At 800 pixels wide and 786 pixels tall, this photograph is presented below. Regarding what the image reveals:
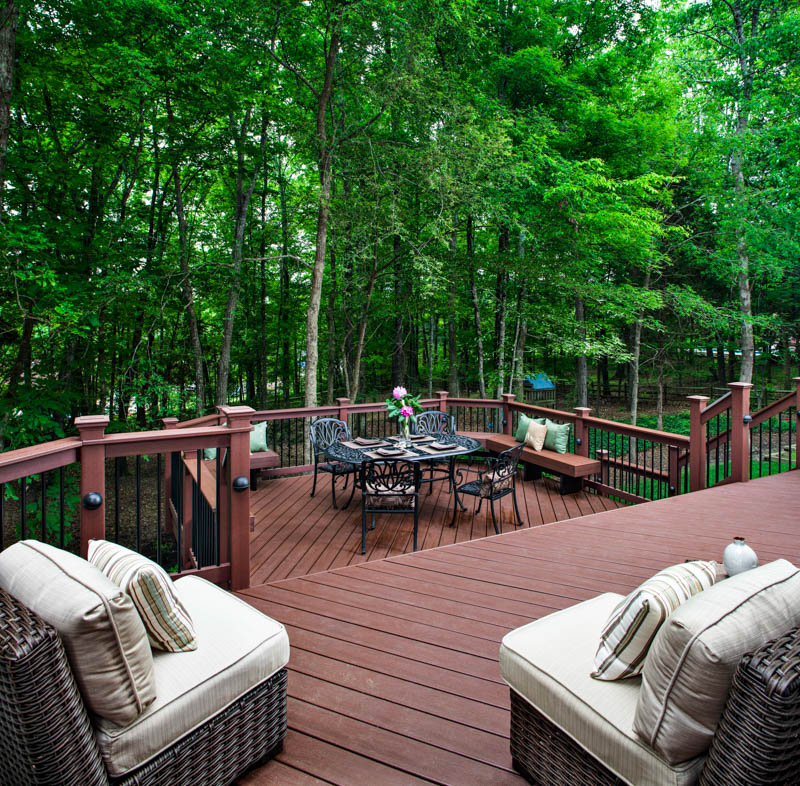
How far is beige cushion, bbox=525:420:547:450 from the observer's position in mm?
5855

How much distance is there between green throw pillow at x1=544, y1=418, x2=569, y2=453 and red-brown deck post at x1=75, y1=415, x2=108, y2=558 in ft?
15.8

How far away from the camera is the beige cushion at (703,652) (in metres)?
1.05

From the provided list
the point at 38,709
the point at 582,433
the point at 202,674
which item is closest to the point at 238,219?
the point at 582,433

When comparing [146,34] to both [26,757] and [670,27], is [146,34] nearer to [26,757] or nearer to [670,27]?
[26,757]

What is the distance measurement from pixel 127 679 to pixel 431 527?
3.38 meters

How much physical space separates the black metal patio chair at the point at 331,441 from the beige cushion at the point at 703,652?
3790 mm

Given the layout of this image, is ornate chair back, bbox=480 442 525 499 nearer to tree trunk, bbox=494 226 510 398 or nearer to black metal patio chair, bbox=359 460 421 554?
black metal patio chair, bbox=359 460 421 554

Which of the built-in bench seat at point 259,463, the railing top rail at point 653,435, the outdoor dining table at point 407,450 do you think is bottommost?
the built-in bench seat at point 259,463

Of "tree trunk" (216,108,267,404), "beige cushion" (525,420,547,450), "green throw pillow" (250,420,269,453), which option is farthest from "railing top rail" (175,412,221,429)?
"tree trunk" (216,108,267,404)

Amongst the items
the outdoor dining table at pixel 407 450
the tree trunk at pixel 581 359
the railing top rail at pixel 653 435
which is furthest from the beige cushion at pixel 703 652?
the tree trunk at pixel 581 359

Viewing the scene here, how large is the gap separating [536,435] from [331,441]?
8.15 ft

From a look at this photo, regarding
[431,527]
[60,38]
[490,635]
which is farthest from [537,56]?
[490,635]

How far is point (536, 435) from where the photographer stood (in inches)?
232

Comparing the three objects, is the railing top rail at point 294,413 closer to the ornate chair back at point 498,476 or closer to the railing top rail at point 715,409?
the ornate chair back at point 498,476
